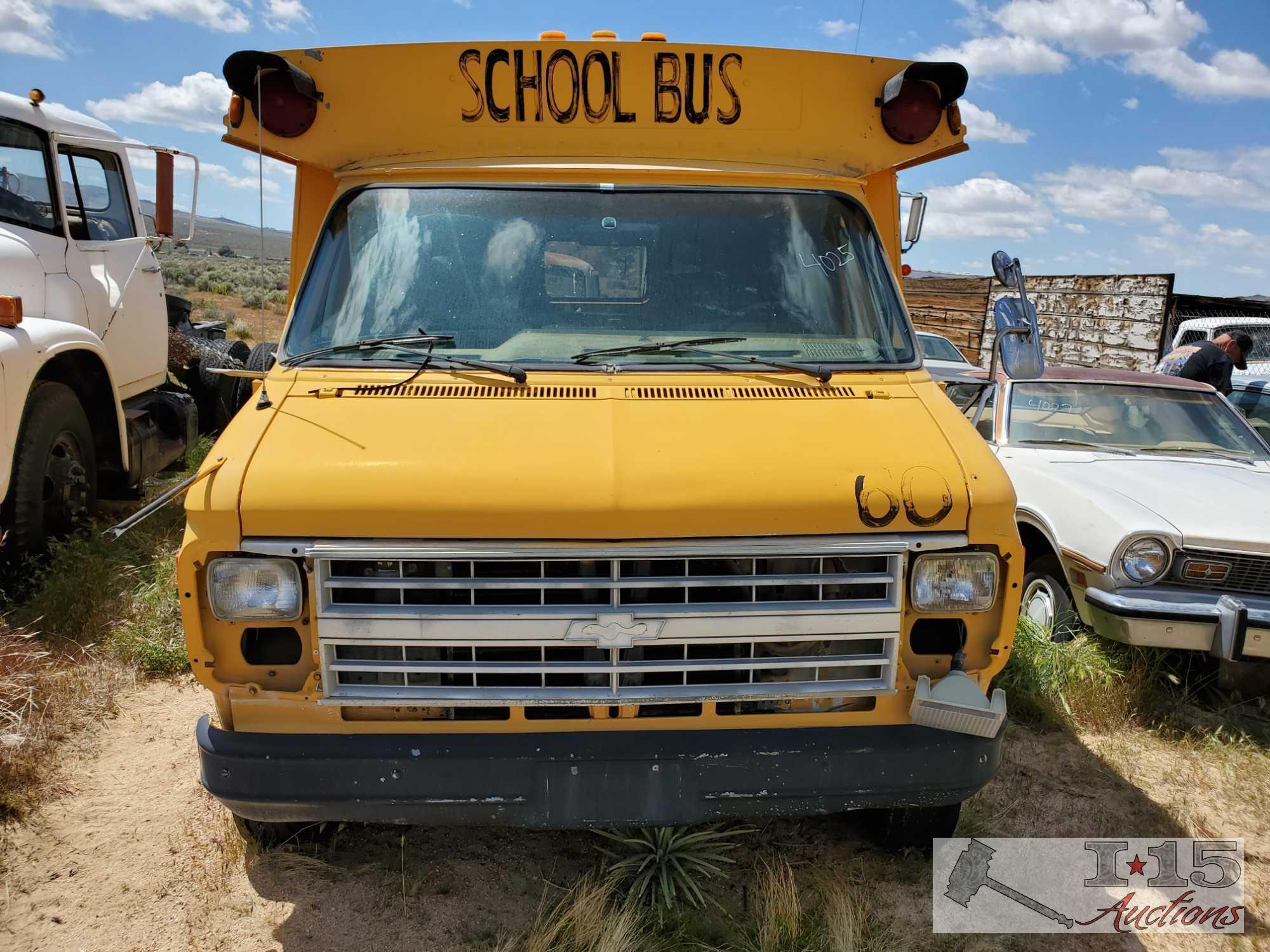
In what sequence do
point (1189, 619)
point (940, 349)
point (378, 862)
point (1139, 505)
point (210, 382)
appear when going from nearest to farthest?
point (378, 862) → point (1189, 619) → point (1139, 505) → point (210, 382) → point (940, 349)

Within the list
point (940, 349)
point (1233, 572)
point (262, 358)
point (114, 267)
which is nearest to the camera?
point (262, 358)

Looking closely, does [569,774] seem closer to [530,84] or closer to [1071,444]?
[530,84]

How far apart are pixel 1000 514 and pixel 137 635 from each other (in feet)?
14.5

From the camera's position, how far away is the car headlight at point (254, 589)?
9.04 ft

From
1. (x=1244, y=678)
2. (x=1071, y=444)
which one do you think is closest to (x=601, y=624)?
(x=1244, y=678)

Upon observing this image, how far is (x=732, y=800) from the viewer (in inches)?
113

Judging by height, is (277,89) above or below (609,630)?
above

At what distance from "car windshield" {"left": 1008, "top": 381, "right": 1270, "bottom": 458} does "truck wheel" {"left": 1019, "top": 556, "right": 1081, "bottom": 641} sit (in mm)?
960

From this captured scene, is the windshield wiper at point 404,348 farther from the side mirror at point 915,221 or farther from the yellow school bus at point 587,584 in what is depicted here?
the side mirror at point 915,221

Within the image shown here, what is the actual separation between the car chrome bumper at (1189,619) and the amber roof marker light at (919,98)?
2.36 metres

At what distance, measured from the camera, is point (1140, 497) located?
16.5ft

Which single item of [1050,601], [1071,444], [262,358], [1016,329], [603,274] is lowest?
[1050,601]

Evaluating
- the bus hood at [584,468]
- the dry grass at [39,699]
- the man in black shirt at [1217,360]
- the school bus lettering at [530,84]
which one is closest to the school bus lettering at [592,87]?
the school bus lettering at [530,84]

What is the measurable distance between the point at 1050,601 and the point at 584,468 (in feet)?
11.8
